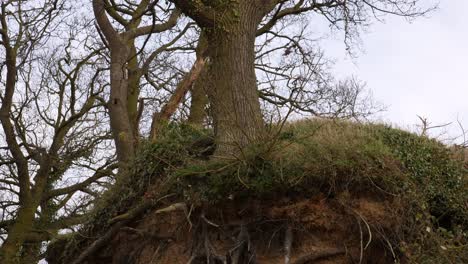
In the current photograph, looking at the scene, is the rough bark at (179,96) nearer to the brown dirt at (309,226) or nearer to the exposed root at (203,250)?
the exposed root at (203,250)

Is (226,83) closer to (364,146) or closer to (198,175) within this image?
(198,175)

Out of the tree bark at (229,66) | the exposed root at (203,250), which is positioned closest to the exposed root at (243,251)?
the exposed root at (203,250)

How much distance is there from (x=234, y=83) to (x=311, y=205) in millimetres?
2427

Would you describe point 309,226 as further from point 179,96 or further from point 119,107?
point 119,107

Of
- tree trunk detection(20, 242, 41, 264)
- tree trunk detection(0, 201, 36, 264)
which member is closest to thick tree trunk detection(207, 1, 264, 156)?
tree trunk detection(0, 201, 36, 264)

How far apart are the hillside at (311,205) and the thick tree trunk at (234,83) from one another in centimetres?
50

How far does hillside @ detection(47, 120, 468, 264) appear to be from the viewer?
793cm

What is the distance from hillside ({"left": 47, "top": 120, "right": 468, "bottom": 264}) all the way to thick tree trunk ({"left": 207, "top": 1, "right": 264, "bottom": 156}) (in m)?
0.50

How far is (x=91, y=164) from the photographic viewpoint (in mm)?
17688

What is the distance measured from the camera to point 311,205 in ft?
26.1

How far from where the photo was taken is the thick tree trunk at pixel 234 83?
912 cm

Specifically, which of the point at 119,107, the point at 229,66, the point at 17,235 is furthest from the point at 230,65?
the point at 17,235

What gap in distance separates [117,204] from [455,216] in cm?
487

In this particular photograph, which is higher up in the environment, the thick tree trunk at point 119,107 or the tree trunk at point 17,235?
the thick tree trunk at point 119,107
